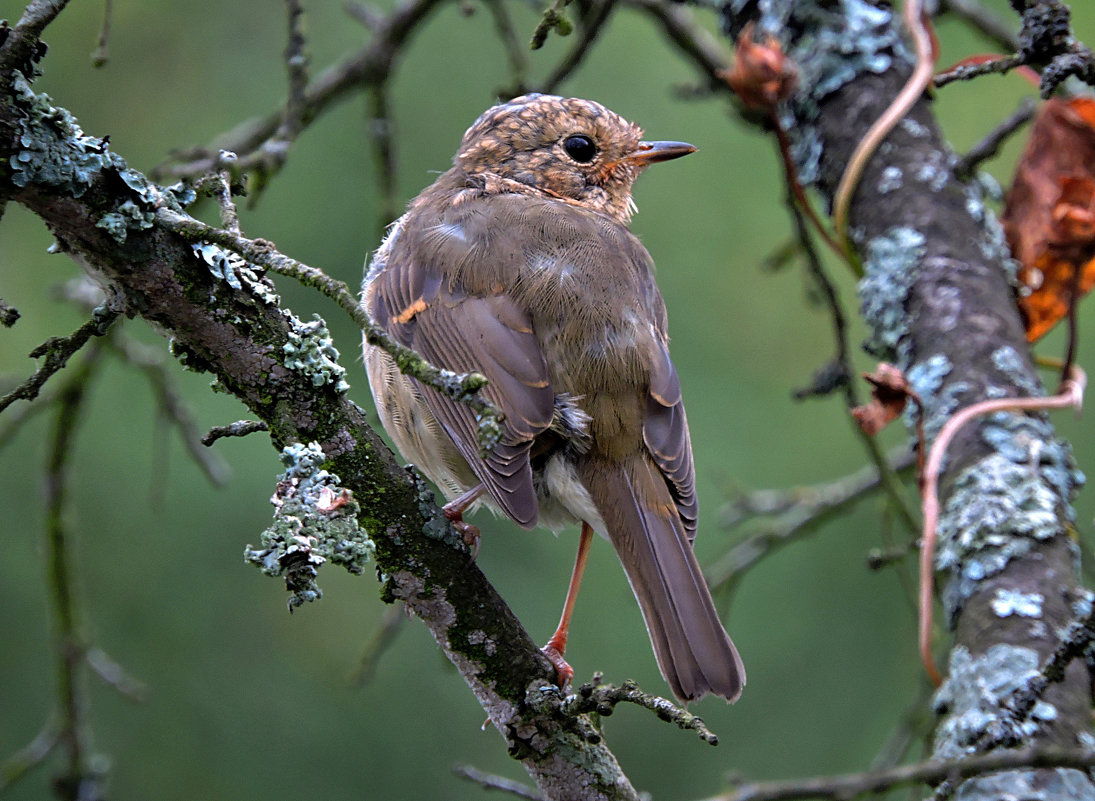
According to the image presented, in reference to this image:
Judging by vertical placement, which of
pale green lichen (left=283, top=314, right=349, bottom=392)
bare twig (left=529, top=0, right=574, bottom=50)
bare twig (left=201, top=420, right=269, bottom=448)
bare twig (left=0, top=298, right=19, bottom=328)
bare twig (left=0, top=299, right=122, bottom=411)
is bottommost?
bare twig (left=201, top=420, right=269, bottom=448)

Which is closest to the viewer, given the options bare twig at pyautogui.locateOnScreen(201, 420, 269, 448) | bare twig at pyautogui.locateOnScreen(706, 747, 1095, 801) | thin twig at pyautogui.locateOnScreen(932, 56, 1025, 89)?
bare twig at pyautogui.locateOnScreen(706, 747, 1095, 801)

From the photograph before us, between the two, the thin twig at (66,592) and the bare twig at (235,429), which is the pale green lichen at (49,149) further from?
the thin twig at (66,592)

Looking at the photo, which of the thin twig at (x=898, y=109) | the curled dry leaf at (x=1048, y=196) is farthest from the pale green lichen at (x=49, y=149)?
the curled dry leaf at (x=1048, y=196)

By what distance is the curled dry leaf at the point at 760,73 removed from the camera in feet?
10.8

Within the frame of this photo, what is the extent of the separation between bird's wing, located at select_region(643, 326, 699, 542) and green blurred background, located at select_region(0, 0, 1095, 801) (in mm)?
2501

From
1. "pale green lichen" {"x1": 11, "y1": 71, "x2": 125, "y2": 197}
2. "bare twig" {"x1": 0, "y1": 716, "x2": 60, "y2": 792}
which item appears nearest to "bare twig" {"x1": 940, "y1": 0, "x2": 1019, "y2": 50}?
"pale green lichen" {"x1": 11, "y1": 71, "x2": 125, "y2": 197}

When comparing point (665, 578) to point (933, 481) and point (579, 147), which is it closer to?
point (933, 481)

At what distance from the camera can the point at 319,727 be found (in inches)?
243

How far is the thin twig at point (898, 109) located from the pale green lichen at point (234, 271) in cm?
208

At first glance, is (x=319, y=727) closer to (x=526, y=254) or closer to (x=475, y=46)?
(x=526, y=254)

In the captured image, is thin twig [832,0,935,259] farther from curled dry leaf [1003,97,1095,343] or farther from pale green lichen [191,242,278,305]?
pale green lichen [191,242,278,305]

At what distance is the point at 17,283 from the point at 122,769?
263cm

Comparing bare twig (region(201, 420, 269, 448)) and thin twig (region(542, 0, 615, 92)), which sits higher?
thin twig (region(542, 0, 615, 92))

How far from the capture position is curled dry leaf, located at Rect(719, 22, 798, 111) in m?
3.31
